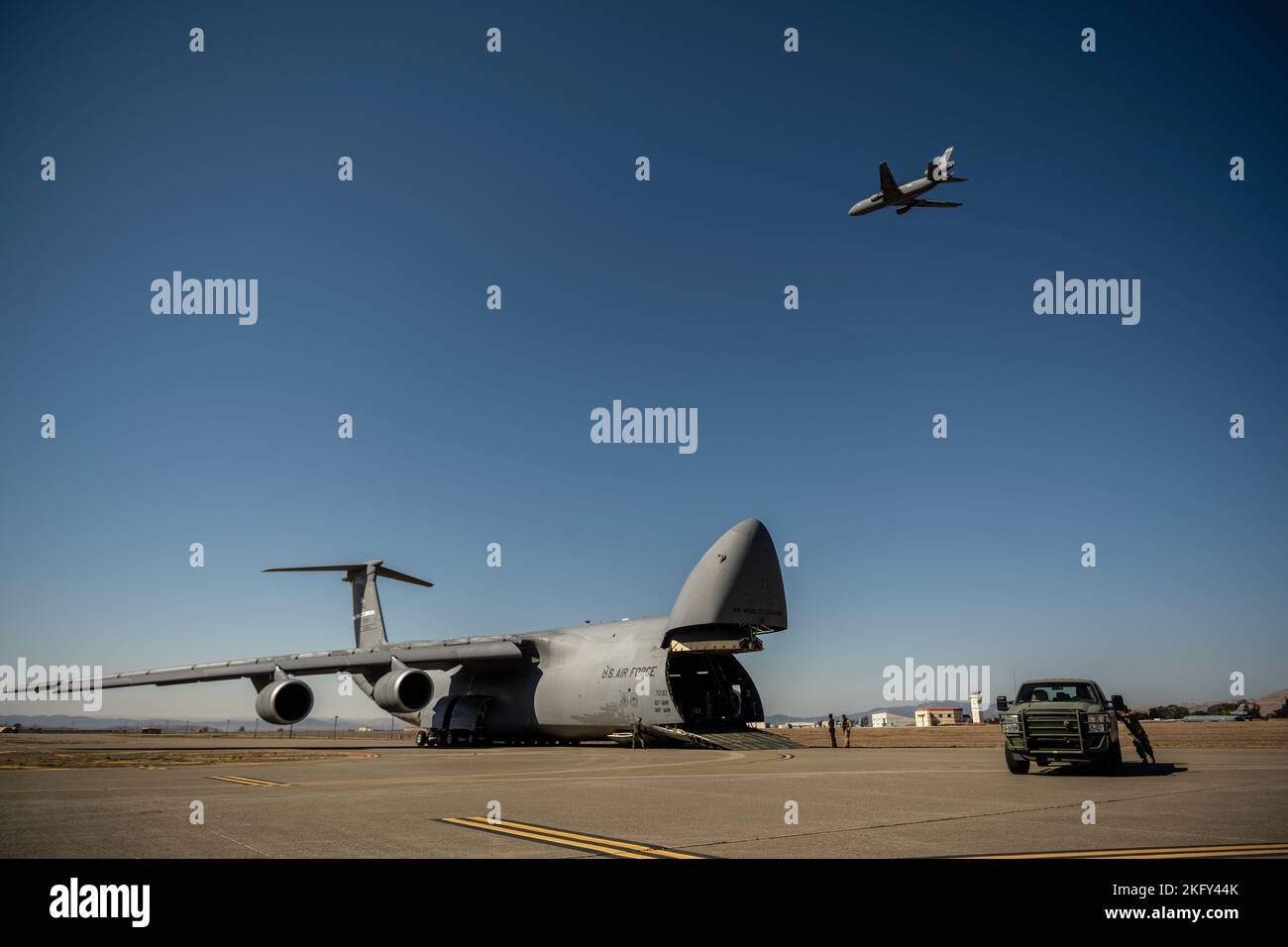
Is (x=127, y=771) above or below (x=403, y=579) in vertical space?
below

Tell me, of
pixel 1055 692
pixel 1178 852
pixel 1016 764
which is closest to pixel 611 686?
pixel 1016 764

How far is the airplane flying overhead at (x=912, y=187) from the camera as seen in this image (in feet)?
129

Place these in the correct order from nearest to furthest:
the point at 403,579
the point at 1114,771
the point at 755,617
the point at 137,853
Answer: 1. the point at 137,853
2. the point at 1114,771
3. the point at 755,617
4. the point at 403,579

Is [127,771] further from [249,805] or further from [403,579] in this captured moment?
[403,579]

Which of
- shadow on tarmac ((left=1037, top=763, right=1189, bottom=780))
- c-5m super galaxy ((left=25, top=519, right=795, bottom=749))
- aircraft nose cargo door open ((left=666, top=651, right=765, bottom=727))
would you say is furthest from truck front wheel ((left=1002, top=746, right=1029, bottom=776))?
aircraft nose cargo door open ((left=666, top=651, right=765, bottom=727))

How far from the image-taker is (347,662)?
3831 centimetres

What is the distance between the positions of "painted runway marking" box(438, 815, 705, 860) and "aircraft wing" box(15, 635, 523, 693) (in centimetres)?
2739

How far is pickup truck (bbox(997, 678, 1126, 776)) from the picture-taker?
15734 mm

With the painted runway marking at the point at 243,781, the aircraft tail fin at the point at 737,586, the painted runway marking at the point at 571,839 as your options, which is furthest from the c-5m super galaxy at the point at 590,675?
the painted runway marking at the point at 571,839

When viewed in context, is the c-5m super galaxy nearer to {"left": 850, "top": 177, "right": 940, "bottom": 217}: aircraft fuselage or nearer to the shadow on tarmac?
the shadow on tarmac

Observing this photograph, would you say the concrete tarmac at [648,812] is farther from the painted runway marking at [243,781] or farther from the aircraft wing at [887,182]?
the aircraft wing at [887,182]

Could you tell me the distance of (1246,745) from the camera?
29.8 m
